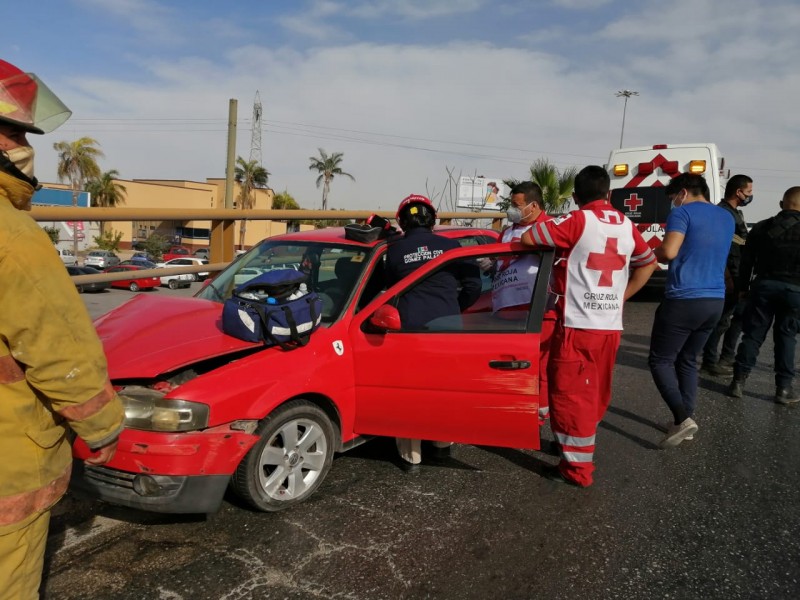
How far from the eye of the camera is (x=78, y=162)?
54.1 m

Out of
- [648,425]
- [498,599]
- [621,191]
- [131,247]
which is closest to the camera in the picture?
[498,599]

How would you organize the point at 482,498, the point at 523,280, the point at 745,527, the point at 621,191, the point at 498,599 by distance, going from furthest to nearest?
1. the point at 621,191
2. the point at 523,280
3. the point at 482,498
4. the point at 745,527
5. the point at 498,599

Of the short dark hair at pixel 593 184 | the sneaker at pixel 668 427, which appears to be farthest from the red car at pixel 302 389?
the sneaker at pixel 668 427

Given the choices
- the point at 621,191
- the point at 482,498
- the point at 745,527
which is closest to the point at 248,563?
the point at 482,498

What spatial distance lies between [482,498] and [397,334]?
1.07 meters

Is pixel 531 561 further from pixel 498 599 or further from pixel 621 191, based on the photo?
pixel 621 191

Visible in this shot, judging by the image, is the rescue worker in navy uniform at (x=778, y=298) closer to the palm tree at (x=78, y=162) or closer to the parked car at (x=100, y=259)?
the parked car at (x=100, y=259)

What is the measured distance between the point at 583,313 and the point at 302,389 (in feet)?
5.67

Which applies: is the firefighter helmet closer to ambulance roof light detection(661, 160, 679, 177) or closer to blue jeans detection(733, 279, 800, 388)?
blue jeans detection(733, 279, 800, 388)

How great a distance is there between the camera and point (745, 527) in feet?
10.7

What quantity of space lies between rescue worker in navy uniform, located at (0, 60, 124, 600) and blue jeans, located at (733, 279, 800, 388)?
556 cm

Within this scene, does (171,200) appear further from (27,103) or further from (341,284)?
(27,103)

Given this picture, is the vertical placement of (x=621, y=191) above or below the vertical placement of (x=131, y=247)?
above

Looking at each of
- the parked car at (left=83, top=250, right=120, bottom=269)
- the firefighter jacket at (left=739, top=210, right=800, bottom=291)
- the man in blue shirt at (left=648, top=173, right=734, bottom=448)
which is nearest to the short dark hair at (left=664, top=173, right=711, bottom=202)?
the man in blue shirt at (left=648, top=173, right=734, bottom=448)
